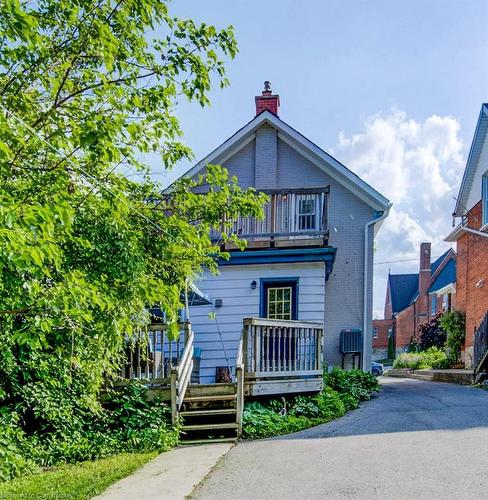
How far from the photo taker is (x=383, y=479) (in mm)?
5125

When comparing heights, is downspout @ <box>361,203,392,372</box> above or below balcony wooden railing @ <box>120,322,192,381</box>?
above

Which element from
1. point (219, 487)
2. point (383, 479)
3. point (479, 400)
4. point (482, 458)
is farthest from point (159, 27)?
point (479, 400)

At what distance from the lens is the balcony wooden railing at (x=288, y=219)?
11.9m

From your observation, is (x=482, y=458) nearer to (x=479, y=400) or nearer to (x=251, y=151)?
(x=479, y=400)

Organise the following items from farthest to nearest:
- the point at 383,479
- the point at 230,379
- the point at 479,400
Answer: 1. the point at 230,379
2. the point at 479,400
3. the point at 383,479

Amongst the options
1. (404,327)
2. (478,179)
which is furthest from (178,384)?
(404,327)

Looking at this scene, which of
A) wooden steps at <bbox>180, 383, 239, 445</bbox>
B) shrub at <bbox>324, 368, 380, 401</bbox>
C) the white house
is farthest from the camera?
shrub at <bbox>324, 368, 380, 401</bbox>

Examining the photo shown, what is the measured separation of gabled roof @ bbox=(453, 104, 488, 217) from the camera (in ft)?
57.7

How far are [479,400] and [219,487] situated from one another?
23.5 feet

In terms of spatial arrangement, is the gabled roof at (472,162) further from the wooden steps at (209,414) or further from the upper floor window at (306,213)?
the wooden steps at (209,414)

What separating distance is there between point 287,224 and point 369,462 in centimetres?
701

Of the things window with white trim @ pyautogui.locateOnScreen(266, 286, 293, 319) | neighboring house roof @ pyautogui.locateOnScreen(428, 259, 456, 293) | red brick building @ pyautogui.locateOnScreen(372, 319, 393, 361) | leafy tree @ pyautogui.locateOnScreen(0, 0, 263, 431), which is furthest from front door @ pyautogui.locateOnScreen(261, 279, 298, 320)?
red brick building @ pyautogui.locateOnScreen(372, 319, 393, 361)

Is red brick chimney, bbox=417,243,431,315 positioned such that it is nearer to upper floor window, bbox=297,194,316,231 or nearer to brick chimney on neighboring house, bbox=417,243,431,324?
brick chimney on neighboring house, bbox=417,243,431,324

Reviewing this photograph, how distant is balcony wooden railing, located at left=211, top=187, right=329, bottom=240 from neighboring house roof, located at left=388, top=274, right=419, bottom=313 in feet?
128
